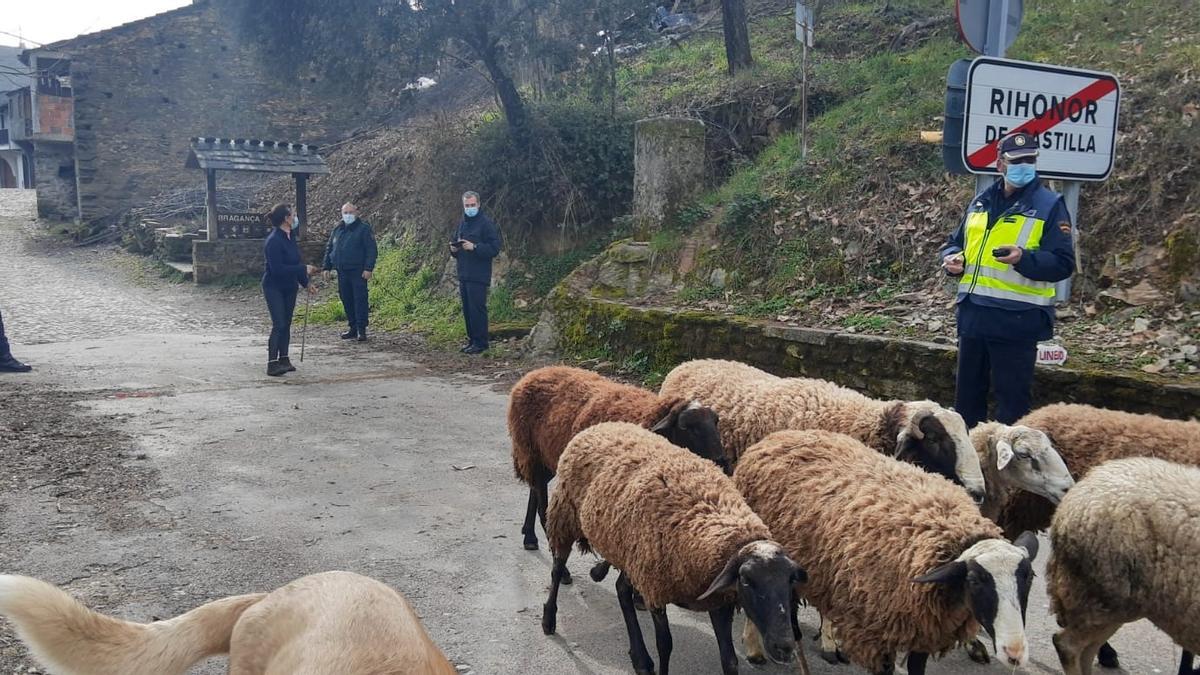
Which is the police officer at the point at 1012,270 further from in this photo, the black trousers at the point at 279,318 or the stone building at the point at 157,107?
the stone building at the point at 157,107

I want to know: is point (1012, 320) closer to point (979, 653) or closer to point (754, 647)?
point (979, 653)

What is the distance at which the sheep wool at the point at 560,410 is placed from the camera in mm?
5871

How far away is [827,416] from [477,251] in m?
8.68

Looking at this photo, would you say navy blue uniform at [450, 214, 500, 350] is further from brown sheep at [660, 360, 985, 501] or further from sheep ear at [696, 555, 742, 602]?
sheep ear at [696, 555, 742, 602]

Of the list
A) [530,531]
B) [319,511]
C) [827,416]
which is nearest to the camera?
[827,416]

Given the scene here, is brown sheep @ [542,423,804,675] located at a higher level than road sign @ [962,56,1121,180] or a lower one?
lower

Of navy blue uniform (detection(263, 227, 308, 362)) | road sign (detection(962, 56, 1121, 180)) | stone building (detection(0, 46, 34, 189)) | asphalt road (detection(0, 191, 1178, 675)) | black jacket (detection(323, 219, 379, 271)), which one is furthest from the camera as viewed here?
stone building (detection(0, 46, 34, 189))

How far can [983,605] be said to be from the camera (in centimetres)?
360

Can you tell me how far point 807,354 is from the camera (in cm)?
888

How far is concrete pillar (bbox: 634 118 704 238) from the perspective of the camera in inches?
500

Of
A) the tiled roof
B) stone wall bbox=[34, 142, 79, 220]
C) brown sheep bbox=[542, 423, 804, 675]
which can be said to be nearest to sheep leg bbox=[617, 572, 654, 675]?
brown sheep bbox=[542, 423, 804, 675]

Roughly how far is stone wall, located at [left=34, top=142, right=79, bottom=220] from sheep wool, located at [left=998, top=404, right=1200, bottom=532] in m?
36.4

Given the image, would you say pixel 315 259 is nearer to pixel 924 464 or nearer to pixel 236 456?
pixel 236 456

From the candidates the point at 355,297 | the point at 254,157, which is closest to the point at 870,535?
the point at 355,297
